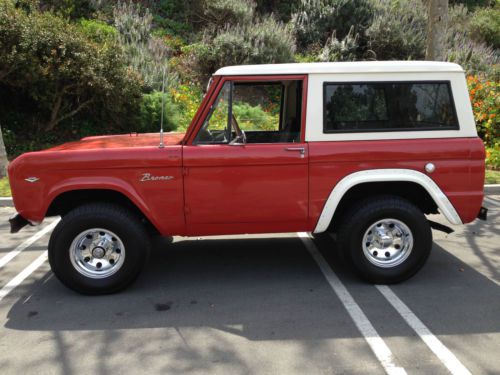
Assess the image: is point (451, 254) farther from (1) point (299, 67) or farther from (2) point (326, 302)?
(1) point (299, 67)

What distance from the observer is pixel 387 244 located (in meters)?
4.23

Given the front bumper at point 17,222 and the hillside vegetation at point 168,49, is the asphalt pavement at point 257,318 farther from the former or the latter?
the hillside vegetation at point 168,49

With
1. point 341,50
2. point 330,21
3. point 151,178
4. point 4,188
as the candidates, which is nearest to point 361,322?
point 151,178

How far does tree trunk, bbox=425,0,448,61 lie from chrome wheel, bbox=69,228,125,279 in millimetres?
7016

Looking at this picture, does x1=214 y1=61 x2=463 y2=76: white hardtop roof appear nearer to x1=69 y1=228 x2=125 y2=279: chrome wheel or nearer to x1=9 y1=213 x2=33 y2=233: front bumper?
x1=69 y1=228 x2=125 y2=279: chrome wheel

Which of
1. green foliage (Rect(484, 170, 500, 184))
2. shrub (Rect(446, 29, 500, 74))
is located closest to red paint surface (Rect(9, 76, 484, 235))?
green foliage (Rect(484, 170, 500, 184))

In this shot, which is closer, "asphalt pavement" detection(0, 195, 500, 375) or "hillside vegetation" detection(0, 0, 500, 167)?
"asphalt pavement" detection(0, 195, 500, 375)

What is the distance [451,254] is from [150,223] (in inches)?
129

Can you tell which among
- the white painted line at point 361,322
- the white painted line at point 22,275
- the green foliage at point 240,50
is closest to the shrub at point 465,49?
the green foliage at point 240,50

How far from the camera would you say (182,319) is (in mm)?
3689

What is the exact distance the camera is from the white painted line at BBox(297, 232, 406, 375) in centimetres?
302

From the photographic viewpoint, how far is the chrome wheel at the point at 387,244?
13.8ft

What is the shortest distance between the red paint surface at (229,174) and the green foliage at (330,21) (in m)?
12.9

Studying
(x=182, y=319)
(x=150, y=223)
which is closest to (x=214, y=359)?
(x=182, y=319)
